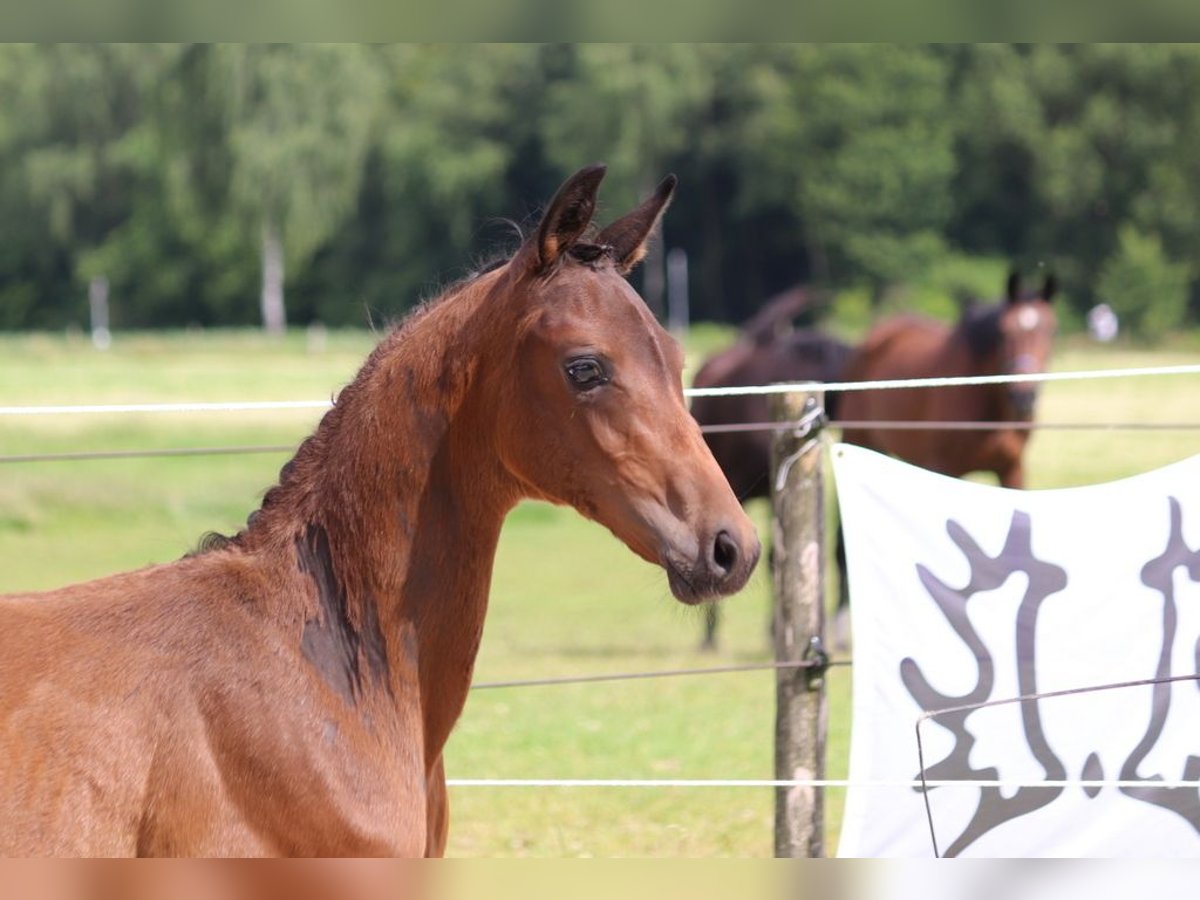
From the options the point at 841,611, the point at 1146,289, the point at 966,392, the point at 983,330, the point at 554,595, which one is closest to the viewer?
the point at 841,611

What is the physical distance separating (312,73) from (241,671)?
4928cm

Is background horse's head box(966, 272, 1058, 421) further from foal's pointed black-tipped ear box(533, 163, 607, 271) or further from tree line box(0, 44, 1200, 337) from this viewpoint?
tree line box(0, 44, 1200, 337)

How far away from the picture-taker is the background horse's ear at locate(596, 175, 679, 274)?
3090mm

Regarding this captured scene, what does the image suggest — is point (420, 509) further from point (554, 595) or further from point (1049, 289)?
point (554, 595)

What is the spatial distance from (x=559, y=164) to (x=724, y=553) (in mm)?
50733

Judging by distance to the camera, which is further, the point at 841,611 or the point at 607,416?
the point at 841,611

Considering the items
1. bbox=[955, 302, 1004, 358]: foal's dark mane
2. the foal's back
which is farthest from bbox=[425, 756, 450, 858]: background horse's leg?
bbox=[955, 302, 1004, 358]: foal's dark mane

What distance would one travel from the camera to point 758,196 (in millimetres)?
56438

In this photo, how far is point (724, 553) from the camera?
2770 millimetres

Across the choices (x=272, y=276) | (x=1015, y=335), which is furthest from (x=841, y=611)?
(x=272, y=276)

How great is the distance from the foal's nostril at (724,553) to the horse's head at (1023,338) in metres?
7.63

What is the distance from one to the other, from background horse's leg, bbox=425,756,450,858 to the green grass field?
61 centimetres

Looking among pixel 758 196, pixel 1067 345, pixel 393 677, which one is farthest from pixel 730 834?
pixel 758 196

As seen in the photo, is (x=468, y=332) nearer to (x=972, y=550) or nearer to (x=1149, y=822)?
(x=972, y=550)
